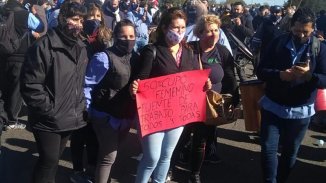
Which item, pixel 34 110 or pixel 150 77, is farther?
pixel 150 77

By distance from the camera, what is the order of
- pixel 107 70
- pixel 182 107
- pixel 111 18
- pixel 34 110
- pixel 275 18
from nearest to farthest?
1. pixel 34 110
2. pixel 107 70
3. pixel 182 107
4. pixel 111 18
5. pixel 275 18

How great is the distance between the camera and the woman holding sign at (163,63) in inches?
132

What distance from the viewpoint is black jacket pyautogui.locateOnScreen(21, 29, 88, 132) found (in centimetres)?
307

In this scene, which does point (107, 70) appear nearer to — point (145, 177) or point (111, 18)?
point (145, 177)

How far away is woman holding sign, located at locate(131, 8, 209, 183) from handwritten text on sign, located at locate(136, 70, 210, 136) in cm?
5

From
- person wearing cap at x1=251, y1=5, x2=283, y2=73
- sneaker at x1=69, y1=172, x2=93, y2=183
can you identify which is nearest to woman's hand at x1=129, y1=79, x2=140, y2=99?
sneaker at x1=69, y1=172, x2=93, y2=183

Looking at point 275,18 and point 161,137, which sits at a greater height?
point 275,18

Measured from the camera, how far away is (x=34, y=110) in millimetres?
3150

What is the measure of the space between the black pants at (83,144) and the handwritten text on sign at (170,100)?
102 cm

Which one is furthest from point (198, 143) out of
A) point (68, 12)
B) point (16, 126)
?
point (16, 126)

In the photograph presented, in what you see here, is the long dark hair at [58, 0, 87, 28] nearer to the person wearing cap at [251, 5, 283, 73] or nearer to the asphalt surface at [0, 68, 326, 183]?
the asphalt surface at [0, 68, 326, 183]

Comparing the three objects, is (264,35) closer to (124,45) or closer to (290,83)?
(290,83)

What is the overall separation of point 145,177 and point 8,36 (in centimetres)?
271

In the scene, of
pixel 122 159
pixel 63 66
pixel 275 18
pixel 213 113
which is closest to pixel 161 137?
pixel 213 113
